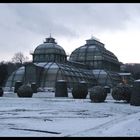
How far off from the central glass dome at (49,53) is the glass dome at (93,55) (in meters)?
11.4

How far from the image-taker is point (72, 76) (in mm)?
75938

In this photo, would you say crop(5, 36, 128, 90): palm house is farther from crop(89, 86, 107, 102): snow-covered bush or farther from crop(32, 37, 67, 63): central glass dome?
crop(89, 86, 107, 102): snow-covered bush

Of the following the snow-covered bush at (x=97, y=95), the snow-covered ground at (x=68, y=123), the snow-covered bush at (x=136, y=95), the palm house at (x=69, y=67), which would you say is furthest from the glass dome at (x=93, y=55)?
the snow-covered ground at (x=68, y=123)

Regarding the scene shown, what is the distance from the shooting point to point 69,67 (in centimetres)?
7969

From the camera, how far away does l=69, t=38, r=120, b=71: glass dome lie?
308ft

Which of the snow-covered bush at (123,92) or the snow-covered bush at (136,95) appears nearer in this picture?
the snow-covered bush at (136,95)

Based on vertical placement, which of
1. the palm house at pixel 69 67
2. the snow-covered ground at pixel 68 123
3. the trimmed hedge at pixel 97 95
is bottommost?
the snow-covered ground at pixel 68 123

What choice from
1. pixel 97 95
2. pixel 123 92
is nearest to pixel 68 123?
pixel 97 95

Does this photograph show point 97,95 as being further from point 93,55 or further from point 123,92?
point 93,55

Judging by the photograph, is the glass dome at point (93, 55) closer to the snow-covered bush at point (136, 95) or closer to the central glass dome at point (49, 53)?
the central glass dome at point (49, 53)

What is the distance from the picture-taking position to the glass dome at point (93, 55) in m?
94.0

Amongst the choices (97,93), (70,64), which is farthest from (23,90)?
(70,64)

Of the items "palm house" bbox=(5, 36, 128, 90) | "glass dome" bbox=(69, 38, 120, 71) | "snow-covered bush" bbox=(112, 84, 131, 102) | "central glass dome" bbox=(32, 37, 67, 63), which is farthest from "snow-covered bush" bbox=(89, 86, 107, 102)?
"glass dome" bbox=(69, 38, 120, 71)

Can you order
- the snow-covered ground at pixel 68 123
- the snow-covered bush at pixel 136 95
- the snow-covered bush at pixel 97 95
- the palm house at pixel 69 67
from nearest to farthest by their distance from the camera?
the snow-covered ground at pixel 68 123, the snow-covered bush at pixel 136 95, the snow-covered bush at pixel 97 95, the palm house at pixel 69 67
